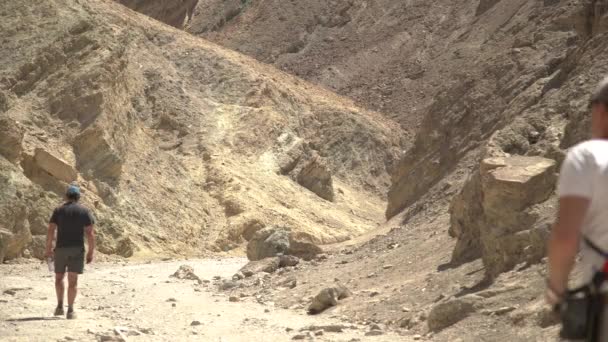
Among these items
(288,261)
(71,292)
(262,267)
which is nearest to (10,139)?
(262,267)

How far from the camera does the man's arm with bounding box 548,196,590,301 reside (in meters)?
3.54

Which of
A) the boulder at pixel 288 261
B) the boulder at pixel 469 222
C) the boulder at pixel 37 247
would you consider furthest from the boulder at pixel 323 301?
the boulder at pixel 37 247

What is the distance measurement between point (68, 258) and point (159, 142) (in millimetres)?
23149

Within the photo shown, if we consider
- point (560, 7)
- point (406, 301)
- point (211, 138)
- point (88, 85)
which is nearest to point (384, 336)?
point (406, 301)

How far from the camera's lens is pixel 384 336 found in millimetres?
8906

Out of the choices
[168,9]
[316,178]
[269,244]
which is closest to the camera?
[269,244]

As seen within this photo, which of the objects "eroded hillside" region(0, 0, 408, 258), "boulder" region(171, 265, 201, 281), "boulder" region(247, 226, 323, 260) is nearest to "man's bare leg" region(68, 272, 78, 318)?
"boulder" region(171, 265, 201, 281)

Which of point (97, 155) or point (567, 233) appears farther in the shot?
point (97, 155)

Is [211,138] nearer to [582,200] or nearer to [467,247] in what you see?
[467,247]

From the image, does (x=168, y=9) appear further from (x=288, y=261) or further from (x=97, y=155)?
(x=288, y=261)

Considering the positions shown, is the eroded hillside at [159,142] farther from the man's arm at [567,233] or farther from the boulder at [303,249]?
the man's arm at [567,233]

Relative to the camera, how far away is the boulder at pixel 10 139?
20.5 metres

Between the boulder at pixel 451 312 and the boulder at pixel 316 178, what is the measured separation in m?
26.9

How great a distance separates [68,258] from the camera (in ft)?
32.2
